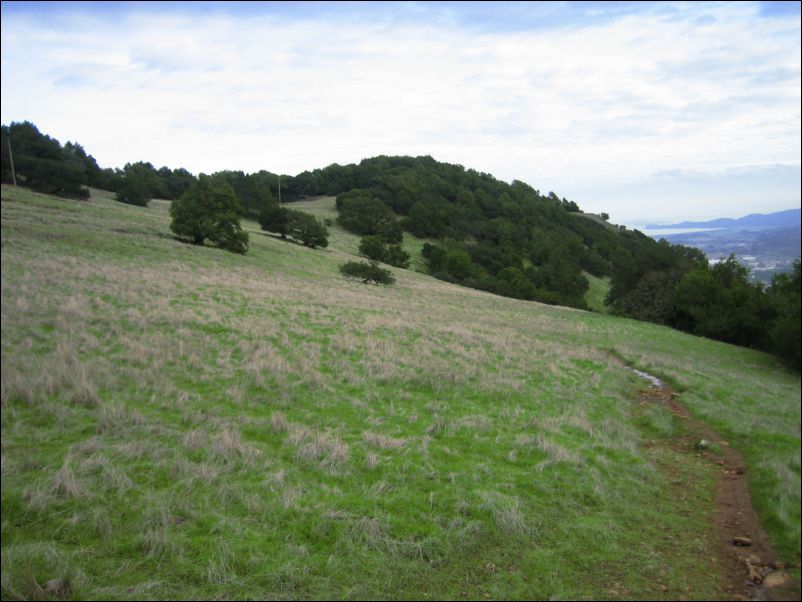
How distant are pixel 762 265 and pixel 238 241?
40.4m

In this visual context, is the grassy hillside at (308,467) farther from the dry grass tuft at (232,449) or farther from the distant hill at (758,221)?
the distant hill at (758,221)

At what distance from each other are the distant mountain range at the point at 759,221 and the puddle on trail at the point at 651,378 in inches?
156

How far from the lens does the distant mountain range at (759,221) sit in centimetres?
527

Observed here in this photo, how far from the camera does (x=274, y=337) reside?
15.1m

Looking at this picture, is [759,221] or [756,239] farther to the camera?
[759,221]

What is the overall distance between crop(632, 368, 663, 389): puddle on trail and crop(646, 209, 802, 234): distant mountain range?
3.96 meters

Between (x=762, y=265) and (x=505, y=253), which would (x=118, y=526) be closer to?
(x=762, y=265)

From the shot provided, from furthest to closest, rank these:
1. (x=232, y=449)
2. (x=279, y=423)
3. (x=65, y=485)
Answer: (x=279, y=423)
(x=232, y=449)
(x=65, y=485)

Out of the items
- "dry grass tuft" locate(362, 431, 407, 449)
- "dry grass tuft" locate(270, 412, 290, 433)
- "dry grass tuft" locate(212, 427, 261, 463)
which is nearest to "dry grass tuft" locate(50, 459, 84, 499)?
"dry grass tuft" locate(212, 427, 261, 463)

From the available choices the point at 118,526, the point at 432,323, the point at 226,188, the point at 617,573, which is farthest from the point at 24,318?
the point at 226,188

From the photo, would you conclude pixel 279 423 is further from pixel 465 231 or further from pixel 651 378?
pixel 465 231

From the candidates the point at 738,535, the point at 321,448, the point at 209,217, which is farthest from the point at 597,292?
the point at 738,535

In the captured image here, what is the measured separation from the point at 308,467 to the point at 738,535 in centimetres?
556

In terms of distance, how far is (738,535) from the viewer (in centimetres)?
498
